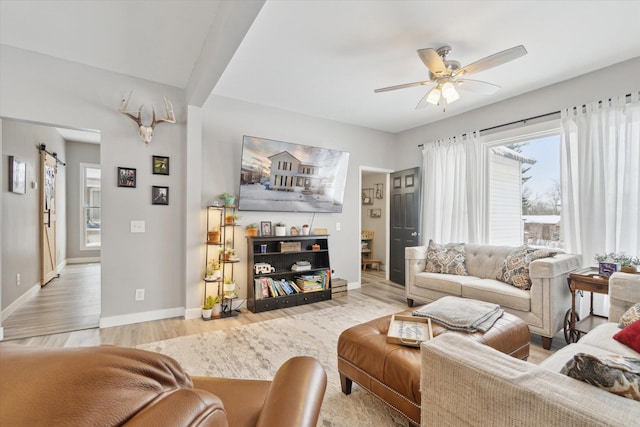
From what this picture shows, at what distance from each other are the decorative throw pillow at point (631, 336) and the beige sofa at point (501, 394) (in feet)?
3.72

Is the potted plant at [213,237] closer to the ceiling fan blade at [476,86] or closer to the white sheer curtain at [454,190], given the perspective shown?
the ceiling fan blade at [476,86]

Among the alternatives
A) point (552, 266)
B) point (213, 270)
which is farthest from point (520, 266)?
point (213, 270)

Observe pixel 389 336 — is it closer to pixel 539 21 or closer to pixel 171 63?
pixel 539 21

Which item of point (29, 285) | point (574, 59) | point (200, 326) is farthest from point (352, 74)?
point (29, 285)

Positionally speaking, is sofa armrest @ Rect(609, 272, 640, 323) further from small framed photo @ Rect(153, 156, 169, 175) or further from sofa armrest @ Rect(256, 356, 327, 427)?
small framed photo @ Rect(153, 156, 169, 175)

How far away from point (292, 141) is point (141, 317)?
3008mm

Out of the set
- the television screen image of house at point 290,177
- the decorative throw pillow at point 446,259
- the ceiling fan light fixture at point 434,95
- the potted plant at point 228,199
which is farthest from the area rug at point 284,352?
the ceiling fan light fixture at point 434,95

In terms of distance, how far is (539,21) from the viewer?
92.2 inches

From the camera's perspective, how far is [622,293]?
208 cm

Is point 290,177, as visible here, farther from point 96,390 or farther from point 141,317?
point 96,390

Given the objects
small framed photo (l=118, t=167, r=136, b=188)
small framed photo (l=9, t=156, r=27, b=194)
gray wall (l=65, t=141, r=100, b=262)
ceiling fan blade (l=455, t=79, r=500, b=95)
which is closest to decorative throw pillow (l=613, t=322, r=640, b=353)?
ceiling fan blade (l=455, t=79, r=500, b=95)

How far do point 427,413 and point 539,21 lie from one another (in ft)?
9.79

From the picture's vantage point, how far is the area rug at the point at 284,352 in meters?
1.79

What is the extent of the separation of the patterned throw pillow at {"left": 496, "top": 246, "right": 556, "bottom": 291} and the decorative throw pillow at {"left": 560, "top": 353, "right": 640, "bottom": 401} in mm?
2350
